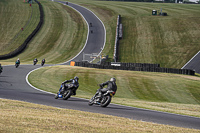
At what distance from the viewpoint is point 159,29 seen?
7950 centimetres

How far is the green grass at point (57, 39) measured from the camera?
66975mm

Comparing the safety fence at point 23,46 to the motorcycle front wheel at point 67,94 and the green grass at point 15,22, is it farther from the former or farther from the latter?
the motorcycle front wheel at point 67,94

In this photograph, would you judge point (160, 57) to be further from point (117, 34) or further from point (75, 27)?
point (75, 27)

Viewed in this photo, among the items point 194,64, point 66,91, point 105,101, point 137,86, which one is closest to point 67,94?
point 66,91

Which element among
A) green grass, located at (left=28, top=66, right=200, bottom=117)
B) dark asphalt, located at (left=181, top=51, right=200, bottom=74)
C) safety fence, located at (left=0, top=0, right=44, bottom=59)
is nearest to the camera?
green grass, located at (left=28, top=66, right=200, bottom=117)

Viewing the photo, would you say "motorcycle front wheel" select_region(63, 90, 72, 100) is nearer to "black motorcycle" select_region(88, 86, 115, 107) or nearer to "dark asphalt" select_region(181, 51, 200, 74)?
"black motorcycle" select_region(88, 86, 115, 107)

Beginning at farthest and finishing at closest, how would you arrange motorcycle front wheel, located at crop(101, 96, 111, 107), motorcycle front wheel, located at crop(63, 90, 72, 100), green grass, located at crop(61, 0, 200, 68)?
A: green grass, located at crop(61, 0, 200, 68) → motorcycle front wheel, located at crop(63, 90, 72, 100) → motorcycle front wheel, located at crop(101, 96, 111, 107)

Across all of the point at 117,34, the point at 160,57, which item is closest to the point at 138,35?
the point at 117,34

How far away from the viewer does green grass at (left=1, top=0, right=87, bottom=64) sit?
67.0 metres

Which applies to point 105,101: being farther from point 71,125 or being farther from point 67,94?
point 71,125

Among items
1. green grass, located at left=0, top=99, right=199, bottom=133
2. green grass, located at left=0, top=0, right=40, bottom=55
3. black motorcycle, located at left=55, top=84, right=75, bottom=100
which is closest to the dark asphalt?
black motorcycle, located at left=55, top=84, right=75, bottom=100

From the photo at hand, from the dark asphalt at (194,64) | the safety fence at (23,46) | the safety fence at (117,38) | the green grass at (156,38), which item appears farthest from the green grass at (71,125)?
the safety fence at (23,46)

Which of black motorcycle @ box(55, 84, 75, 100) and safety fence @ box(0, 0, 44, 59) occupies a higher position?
black motorcycle @ box(55, 84, 75, 100)

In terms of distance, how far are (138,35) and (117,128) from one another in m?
67.5
